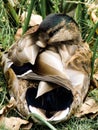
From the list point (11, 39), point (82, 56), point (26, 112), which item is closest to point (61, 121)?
point (26, 112)

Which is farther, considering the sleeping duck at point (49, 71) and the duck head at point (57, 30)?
the duck head at point (57, 30)

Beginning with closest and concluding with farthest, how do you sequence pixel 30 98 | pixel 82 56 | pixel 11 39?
pixel 30 98 → pixel 82 56 → pixel 11 39

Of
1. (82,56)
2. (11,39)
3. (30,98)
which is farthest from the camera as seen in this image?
(11,39)

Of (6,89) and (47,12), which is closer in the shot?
(6,89)

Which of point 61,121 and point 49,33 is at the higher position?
point 49,33

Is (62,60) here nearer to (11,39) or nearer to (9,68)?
(9,68)

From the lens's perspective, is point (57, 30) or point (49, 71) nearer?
point (49, 71)

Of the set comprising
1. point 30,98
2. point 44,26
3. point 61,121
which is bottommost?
point 61,121

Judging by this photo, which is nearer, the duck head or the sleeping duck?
the sleeping duck
